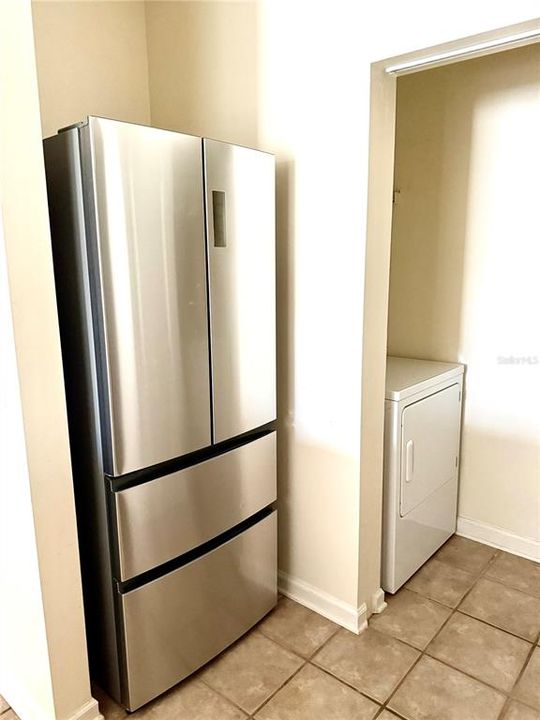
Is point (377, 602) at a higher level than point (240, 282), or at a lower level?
lower

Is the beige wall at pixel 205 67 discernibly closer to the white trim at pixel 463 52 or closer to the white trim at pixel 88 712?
the white trim at pixel 463 52

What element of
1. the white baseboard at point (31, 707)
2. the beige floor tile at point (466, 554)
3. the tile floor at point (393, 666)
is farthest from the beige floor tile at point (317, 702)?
the beige floor tile at point (466, 554)

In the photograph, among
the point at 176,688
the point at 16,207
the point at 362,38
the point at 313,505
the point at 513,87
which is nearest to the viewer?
the point at 16,207

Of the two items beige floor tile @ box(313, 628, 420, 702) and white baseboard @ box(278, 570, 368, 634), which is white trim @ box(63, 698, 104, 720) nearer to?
beige floor tile @ box(313, 628, 420, 702)

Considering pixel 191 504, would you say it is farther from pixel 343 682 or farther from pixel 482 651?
pixel 482 651

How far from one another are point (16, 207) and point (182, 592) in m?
1.26

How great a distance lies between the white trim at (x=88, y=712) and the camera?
5.12 feet

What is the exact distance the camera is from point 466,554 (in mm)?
2525

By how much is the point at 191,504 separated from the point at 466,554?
60.6 inches

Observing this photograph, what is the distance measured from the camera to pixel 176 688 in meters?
Result: 1.75

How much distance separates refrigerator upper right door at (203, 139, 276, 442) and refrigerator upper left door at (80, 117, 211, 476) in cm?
6

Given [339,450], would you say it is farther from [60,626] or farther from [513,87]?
[513,87]

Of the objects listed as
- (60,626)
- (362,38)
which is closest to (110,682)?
(60,626)

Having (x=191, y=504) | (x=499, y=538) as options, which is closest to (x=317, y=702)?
(x=191, y=504)
